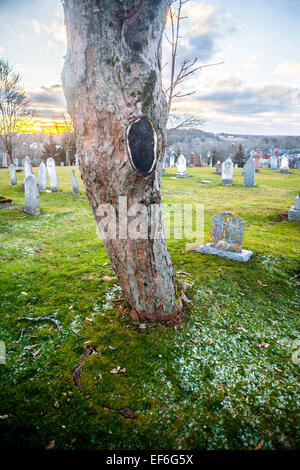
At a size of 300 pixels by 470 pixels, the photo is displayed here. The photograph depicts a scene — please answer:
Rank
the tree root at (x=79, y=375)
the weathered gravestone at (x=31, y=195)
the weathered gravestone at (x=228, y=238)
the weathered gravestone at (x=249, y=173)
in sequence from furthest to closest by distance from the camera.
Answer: the weathered gravestone at (x=249, y=173)
the weathered gravestone at (x=31, y=195)
the weathered gravestone at (x=228, y=238)
the tree root at (x=79, y=375)

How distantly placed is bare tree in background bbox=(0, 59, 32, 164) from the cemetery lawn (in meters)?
20.0

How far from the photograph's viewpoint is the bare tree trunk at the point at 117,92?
2.19 m

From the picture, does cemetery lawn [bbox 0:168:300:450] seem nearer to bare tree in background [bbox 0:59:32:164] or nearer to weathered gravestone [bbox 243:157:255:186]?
weathered gravestone [bbox 243:157:255:186]

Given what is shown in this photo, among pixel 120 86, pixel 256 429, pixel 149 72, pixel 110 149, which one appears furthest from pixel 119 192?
pixel 256 429

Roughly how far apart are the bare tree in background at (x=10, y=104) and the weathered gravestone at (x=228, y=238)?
2160cm

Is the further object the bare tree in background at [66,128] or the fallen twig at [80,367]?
the bare tree in background at [66,128]

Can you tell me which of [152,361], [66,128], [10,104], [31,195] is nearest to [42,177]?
[66,128]

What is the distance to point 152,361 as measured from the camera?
2.93m

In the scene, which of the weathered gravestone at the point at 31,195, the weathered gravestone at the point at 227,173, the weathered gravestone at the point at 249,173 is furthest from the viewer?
the weathered gravestone at the point at 227,173

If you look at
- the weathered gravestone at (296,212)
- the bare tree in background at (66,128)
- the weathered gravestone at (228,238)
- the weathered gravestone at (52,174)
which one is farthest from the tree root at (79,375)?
the weathered gravestone at (52,174)

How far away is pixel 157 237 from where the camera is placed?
9.84ft

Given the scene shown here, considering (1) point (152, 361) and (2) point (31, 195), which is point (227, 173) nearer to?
(2) point (31, 195)

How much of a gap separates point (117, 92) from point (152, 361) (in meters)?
2.95

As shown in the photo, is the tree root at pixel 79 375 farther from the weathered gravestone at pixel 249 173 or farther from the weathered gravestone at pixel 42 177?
the weathered gravestone at pixel 249 173
